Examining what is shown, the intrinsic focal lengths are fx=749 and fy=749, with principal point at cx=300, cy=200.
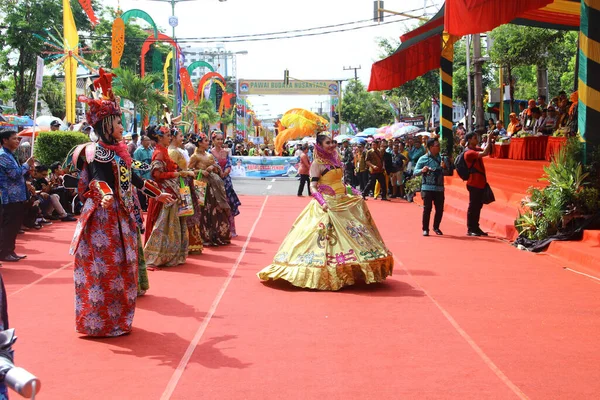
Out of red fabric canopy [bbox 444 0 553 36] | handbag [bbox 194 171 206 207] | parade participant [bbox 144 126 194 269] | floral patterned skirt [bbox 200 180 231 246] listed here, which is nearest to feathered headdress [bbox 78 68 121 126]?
parade participant [bbox 144 126 194 269]

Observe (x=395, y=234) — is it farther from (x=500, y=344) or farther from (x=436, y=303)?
(x=500, y=344)

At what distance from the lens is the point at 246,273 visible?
9.68 m

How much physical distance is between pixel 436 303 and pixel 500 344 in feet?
5.55

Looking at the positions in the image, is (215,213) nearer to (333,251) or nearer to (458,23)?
(333,251)

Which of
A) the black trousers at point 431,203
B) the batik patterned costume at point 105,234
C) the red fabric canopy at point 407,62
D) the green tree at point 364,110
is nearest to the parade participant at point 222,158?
the black trousers at point 431,203

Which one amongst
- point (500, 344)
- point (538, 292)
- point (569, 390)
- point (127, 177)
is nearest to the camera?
point (569, 390)

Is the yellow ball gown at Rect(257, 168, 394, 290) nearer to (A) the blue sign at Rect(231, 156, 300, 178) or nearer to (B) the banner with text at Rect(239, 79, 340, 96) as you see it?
(A) the blue sign at Rect(231, 156, 300, 178)

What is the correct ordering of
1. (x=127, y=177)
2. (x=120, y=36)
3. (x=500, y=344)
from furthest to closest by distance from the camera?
(x=120, y=36), (x=127, y=177), (x=500, y=344)

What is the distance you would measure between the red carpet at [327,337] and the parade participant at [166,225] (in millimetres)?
242

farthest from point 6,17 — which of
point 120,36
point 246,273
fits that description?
point 246,273

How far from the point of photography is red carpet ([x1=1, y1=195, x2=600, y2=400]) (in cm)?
501

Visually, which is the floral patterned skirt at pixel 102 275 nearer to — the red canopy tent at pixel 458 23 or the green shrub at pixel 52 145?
the red canopy tent at pixel 458 23

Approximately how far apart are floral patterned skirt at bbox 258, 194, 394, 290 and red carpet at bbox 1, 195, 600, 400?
6.6 inches

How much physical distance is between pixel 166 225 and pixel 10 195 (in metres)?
2.49
